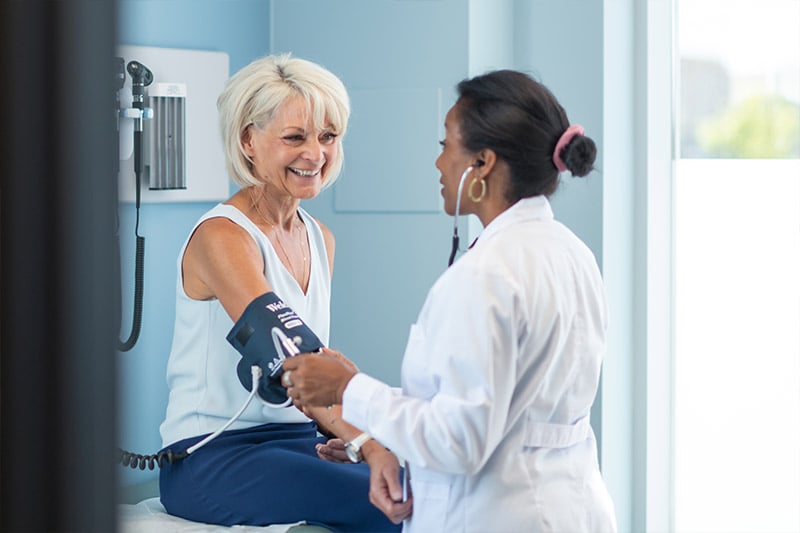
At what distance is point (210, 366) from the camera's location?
6.43 feet

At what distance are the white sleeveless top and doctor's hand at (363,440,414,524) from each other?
1.21 ft

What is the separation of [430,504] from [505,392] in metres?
0.26

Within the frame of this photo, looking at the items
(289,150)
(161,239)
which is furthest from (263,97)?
(161,239)

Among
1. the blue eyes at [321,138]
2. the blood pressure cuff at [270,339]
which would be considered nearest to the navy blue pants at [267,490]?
the blood pressure cuff at [270,339]

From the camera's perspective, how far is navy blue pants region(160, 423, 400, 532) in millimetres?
1875

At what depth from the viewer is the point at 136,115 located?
2.31m

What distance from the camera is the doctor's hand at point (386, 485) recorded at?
5.12ft

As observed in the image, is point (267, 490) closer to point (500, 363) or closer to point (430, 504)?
point (430, 504)

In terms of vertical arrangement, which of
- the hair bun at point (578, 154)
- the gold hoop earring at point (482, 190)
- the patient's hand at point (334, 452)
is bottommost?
the patient's hand at point (334, 452)
